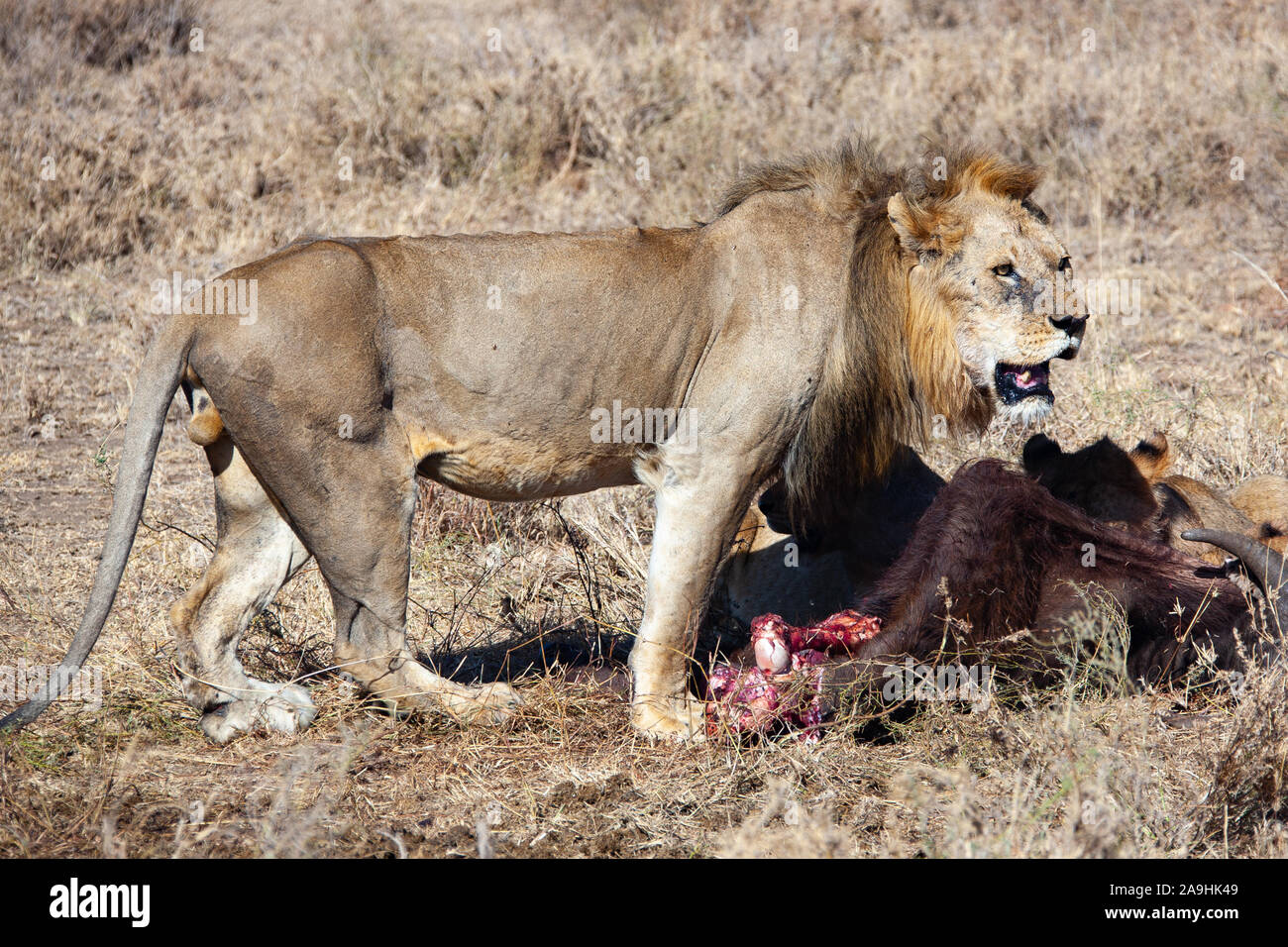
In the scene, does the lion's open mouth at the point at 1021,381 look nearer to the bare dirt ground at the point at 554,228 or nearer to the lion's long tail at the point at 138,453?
the bare dirt ground at the point at 554,228

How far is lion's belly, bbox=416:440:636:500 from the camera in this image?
404 cm

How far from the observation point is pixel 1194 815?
11.9 ft

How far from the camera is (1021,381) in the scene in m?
4.43

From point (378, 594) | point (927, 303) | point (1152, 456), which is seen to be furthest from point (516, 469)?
point (1152, 456)

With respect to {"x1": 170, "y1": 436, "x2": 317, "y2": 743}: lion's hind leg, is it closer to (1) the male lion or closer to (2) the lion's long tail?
(1) the male lion

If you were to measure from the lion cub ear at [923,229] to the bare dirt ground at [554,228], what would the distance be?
82cm

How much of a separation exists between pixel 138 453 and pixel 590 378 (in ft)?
4.25

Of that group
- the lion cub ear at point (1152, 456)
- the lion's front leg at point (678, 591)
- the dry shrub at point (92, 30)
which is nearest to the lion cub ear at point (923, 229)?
the lion's front leg at point (678, 591)

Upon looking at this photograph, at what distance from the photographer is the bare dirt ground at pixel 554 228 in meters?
3.71

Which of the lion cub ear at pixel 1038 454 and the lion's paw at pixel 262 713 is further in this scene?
the lion cub ear at pixel 1038 454

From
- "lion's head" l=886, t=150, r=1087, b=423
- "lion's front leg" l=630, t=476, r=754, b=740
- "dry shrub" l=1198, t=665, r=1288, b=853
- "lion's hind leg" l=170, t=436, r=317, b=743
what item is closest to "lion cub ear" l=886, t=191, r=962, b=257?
"lion's head" l=886, t=150, r=1087, b=423

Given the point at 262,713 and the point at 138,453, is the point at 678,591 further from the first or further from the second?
the point at 138,453
